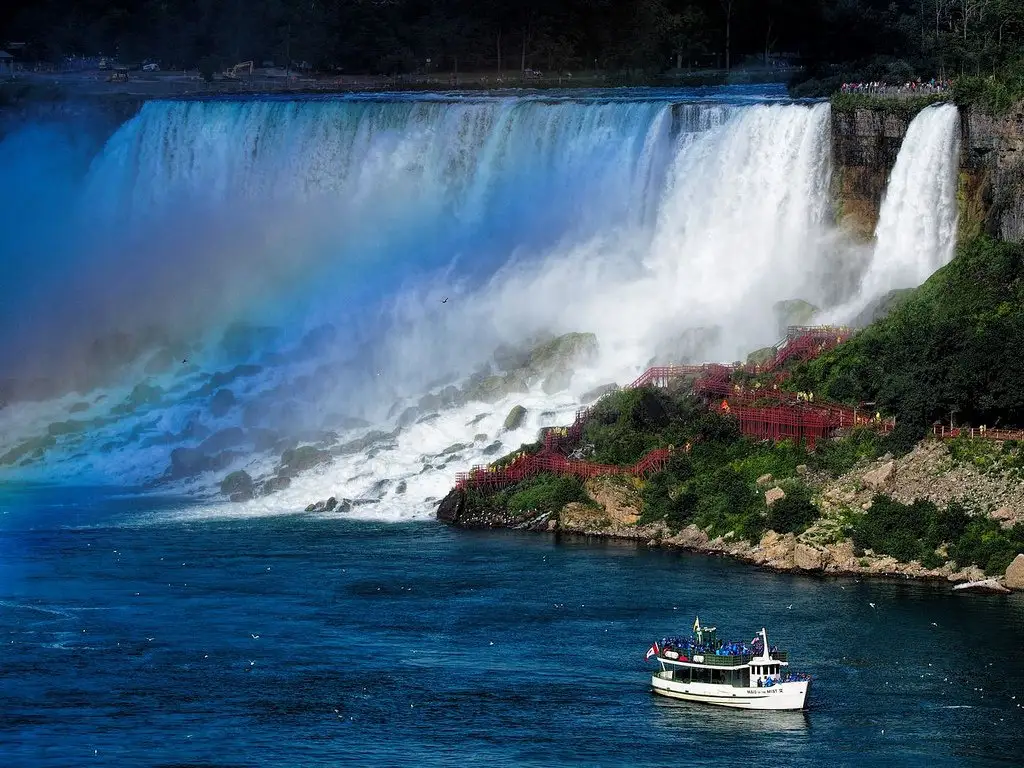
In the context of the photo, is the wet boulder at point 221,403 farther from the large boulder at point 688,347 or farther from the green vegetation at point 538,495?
the green vegetation at point 538,495

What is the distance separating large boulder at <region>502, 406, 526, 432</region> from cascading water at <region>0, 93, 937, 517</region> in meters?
0.49

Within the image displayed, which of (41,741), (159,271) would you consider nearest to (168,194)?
(159,271)

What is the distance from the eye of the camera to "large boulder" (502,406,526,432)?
95.1 metres

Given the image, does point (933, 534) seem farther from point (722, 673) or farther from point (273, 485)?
point (273, 485)

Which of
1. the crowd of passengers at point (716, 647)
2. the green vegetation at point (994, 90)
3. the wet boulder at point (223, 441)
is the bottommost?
the crowd of passengers at point (716, 647)

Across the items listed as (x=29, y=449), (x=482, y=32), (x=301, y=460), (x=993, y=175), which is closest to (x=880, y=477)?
(x=993, y=175)

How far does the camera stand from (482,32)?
495 ft

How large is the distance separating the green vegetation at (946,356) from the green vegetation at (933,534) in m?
3.57

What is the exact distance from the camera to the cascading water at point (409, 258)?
99688 mm

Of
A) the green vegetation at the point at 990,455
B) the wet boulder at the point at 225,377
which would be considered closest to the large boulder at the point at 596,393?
the green vegetation at the point at 990,455

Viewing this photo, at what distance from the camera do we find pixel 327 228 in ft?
402

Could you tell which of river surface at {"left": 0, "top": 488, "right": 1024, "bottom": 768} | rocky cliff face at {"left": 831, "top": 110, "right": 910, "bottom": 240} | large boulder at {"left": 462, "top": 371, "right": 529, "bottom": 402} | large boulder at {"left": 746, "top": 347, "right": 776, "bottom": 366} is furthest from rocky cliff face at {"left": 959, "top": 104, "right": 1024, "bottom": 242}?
river surface at {"left": 0, "top": 488, "right": 1024, "bottom": 768}

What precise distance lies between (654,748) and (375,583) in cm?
1892

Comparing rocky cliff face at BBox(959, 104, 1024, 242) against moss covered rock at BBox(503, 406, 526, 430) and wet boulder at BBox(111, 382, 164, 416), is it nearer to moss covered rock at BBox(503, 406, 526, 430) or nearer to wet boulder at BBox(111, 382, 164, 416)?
Answer: moss covered rock at BBox(503, 406, 526, 430)
